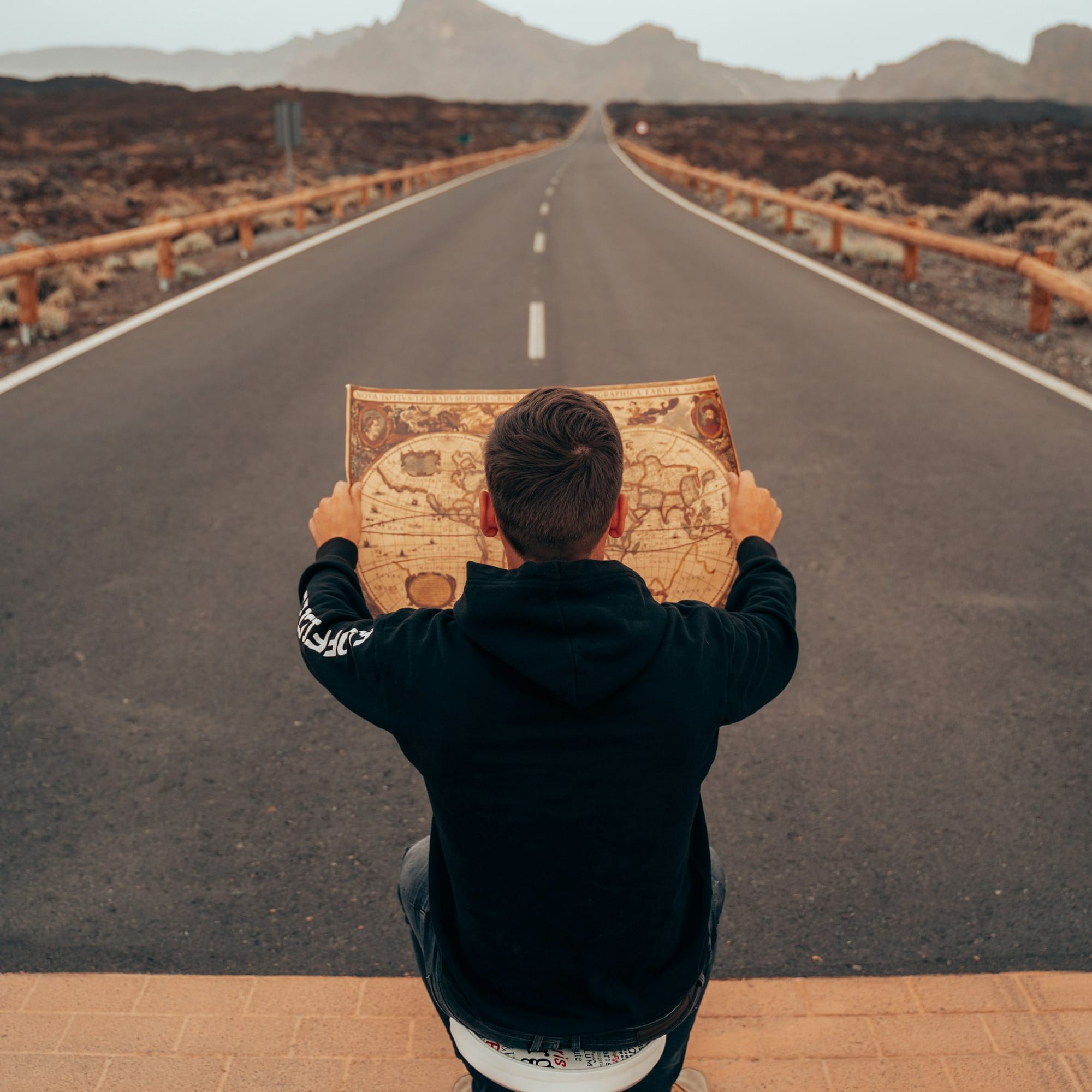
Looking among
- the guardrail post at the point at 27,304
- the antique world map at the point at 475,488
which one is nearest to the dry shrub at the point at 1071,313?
the antique world map at the point at 475,488

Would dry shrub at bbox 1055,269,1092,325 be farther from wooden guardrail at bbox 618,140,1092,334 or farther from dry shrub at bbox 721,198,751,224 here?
dry shrub at bbox 721,198,751,224

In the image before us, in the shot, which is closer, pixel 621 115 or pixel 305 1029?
pixel 305 1029

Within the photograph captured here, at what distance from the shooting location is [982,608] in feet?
16.6

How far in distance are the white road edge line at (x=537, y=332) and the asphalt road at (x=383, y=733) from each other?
7.0 inches

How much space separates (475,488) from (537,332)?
881cm

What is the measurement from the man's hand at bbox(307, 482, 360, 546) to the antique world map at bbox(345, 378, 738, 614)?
0.04 m

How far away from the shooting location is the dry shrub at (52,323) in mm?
11016

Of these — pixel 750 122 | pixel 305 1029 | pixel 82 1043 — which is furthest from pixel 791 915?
pixel 750 122

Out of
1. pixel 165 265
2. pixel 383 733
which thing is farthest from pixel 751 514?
pixel 165 265

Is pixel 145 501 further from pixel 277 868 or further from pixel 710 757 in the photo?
pixel 710 757

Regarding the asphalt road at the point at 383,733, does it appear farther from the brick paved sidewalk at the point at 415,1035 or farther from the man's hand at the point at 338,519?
the man's hand at the point at 338,519

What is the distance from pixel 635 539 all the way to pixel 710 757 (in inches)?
25.1

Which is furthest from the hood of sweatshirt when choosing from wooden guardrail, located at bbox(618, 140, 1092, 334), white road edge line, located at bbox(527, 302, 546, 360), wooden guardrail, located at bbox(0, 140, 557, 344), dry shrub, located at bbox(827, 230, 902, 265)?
dry shrub, located at bbox(827, 230, 902, 265)

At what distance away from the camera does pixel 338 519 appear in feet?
7.17
